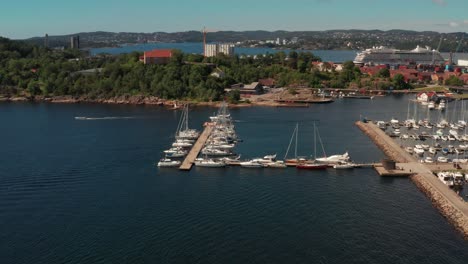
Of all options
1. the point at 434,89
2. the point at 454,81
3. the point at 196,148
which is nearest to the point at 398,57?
the point at 454,81

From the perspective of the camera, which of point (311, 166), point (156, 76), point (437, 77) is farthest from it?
point (437, 77)

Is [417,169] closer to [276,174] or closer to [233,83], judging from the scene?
[276,174]

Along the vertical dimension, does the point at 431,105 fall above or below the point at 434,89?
below

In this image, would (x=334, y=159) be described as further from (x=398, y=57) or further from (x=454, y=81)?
(x=398, y=57)

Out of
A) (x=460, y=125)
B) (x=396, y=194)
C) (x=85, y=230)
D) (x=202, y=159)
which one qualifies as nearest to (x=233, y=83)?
(x=460, y=125)

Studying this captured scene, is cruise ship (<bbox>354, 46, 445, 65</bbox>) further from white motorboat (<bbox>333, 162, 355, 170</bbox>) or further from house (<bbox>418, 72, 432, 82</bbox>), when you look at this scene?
white motorboat (<bbox>333, 162, 355, 170</bbox>)
